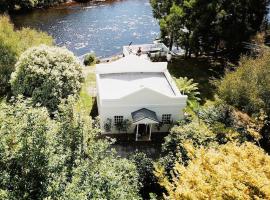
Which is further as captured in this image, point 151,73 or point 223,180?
point 151,73

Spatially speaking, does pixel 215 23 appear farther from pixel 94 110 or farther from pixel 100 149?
pixel 100 149

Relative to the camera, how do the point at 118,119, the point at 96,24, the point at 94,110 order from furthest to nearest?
the point at 96,24
the point at 94,110
the point at 118,119

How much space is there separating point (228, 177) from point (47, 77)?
19580 mm

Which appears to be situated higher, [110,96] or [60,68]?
[60,68]

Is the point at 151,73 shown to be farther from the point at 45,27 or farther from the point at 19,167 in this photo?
the point at 45,27

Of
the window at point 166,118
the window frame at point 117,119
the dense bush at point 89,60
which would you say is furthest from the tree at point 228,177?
the dense bush at point 89,60

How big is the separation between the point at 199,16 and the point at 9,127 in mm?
Answer: 29711

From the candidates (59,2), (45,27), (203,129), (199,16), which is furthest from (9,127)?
(59,2)

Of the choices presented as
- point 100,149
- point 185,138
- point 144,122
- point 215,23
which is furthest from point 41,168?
point 215,23

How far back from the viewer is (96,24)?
216 feet

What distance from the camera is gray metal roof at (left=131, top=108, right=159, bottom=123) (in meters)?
29.7

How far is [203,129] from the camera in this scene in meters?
26.4

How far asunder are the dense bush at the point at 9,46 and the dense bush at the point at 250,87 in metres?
19.8

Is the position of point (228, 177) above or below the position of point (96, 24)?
above
